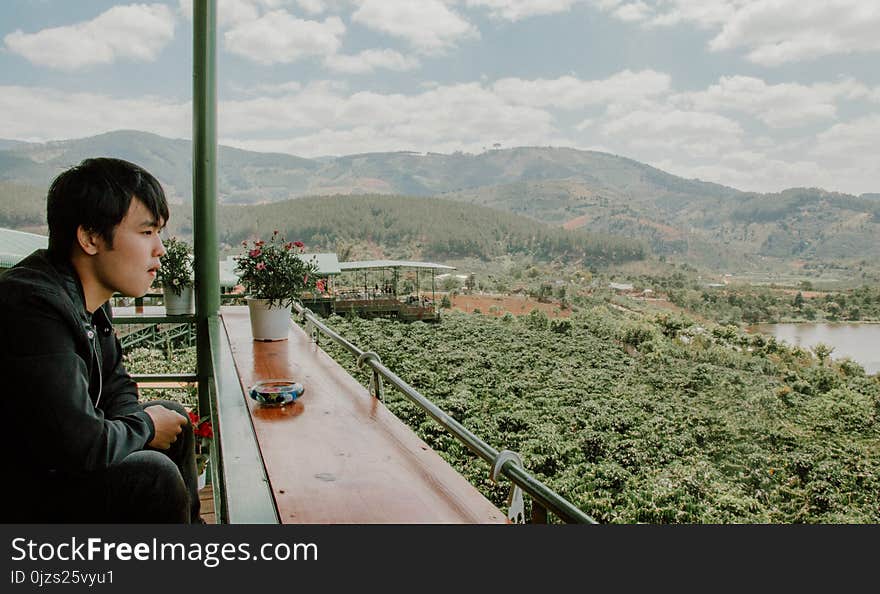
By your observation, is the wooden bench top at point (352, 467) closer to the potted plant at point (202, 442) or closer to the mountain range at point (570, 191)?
the potted plant at point (202, 442)

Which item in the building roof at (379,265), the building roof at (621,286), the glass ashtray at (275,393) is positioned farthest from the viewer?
the building roof at (621,286)

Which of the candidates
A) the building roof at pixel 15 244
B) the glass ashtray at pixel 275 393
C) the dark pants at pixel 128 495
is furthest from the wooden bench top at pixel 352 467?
the building roof at pixel 15 244

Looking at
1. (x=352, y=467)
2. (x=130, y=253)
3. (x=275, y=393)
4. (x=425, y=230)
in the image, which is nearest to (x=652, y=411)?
(x=425, y=230)

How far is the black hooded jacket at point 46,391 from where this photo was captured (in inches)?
22.1

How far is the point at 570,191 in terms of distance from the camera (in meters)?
12.2

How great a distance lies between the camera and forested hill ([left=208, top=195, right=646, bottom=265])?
7.77 metres

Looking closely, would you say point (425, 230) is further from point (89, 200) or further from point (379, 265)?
point (89, 200)

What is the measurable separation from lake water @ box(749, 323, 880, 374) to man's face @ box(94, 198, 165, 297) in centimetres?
665

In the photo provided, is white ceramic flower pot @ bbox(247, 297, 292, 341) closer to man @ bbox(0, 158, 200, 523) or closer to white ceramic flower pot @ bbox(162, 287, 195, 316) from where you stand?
white ceramic flower pot @ bbox(162, 287, 195, 316)

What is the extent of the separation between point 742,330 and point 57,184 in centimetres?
793

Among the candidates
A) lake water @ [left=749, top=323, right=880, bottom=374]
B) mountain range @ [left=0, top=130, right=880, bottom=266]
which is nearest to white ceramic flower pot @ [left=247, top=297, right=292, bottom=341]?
mountain range @ [left=0, top=130, right=880, bottom=266]

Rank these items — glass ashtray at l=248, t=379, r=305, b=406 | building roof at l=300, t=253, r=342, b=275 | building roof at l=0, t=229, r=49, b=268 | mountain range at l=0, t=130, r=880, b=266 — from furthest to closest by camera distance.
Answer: building roof at l=300, t=253, r=342, b=275 → mountain range at l=0, t=130, r=880, b=266 → building roof at l=0, t=229, r=49, b=268 → glass ashtray at l=248, t=379, r=305, b=406

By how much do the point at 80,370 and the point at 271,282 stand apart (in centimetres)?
147

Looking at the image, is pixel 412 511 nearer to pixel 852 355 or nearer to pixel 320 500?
pixel 320 500
